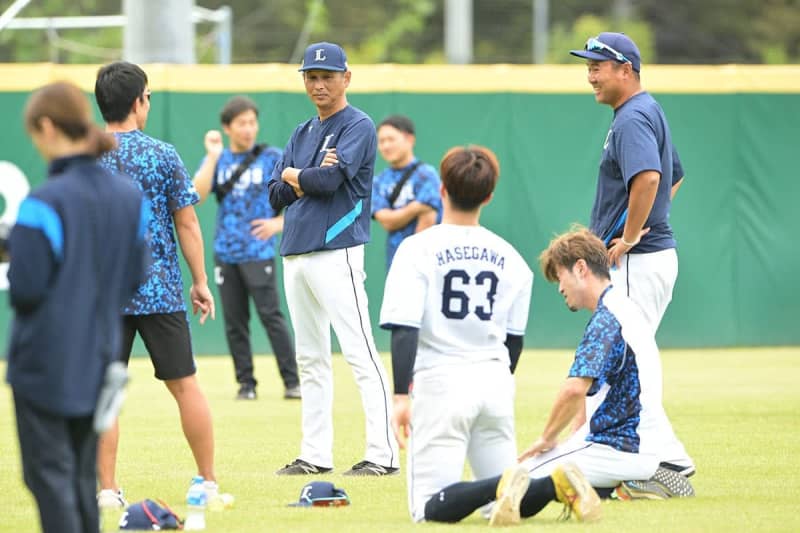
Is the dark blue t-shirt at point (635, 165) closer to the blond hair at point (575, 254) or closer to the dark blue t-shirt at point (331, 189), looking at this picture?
the blond hair at point (575, 254)

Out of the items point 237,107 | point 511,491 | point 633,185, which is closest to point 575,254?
point 633,185

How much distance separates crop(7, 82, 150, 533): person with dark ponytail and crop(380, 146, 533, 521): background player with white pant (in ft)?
4.93

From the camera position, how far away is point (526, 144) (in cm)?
1622

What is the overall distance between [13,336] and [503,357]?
7.46 feet

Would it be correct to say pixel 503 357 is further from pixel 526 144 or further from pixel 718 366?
pixel 526 144

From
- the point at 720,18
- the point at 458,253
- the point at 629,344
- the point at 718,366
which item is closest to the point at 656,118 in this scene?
the point at 629,344

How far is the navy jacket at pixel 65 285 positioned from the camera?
16.4ft

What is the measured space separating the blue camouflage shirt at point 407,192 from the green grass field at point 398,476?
1460 mm

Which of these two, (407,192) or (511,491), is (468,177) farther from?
(407,192)

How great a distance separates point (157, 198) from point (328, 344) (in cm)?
172

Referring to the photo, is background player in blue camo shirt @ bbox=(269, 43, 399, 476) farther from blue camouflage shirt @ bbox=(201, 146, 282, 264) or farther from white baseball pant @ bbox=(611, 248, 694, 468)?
blue camouflage shirt @ bbox=(201, 146, 282, 264)

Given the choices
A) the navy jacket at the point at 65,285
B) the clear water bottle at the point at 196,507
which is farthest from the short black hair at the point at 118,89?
the navy jacket at the point at 65,285

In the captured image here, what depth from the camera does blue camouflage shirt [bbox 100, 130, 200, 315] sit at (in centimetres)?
714

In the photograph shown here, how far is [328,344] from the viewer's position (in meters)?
8.58
